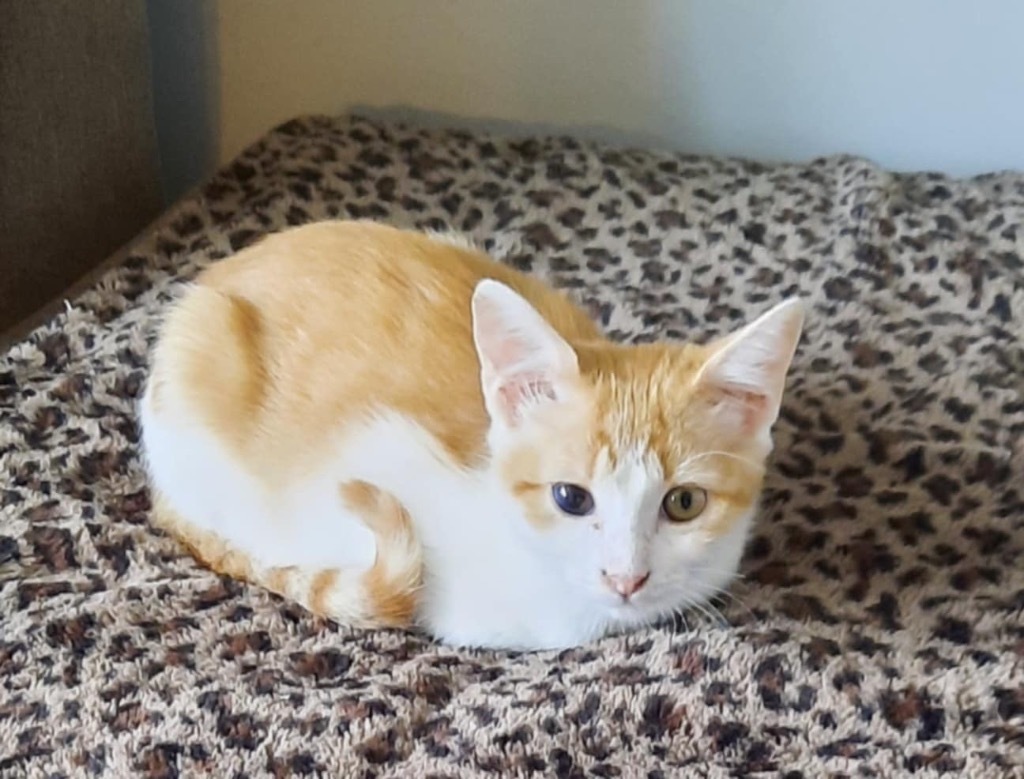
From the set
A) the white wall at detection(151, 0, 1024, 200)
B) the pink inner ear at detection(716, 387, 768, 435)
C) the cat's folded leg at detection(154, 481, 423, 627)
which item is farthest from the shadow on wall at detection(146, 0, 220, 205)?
the pink inner ear at detection(716, 387, 768, 435)

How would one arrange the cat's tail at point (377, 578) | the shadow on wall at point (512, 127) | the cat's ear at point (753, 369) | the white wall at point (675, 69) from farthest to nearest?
the shadow on wall at point (512, 127), the white wall at point (675, 69), the cat's tail at point (377, 578), the cat's ear at point (753, 369)

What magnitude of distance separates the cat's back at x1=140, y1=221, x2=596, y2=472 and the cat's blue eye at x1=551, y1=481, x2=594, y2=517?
0.49 feet

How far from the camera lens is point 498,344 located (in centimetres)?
115

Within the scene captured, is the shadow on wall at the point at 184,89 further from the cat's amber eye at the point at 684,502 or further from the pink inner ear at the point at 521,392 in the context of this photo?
the cat's amber eye at the point at 684,502

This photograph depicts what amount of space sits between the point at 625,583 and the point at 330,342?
0.45 m

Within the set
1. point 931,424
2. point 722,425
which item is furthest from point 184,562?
point 931,424

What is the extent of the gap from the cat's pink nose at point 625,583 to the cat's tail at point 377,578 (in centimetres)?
21

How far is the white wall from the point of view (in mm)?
2154

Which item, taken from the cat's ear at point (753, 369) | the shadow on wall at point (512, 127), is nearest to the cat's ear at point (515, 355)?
the cat's ear at point (753, 369)

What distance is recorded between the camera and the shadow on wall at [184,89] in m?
2.38

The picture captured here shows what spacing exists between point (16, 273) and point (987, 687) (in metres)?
1.44

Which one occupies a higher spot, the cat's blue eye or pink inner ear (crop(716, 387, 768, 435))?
pink inner ear (crop(716, 387, 768, 435))

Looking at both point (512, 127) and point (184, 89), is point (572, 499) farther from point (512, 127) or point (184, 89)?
point (184, 89)

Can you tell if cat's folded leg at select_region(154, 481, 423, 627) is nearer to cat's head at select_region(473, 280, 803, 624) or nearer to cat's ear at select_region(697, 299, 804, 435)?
cat's head at select_region(473, 280, 803, 624)
